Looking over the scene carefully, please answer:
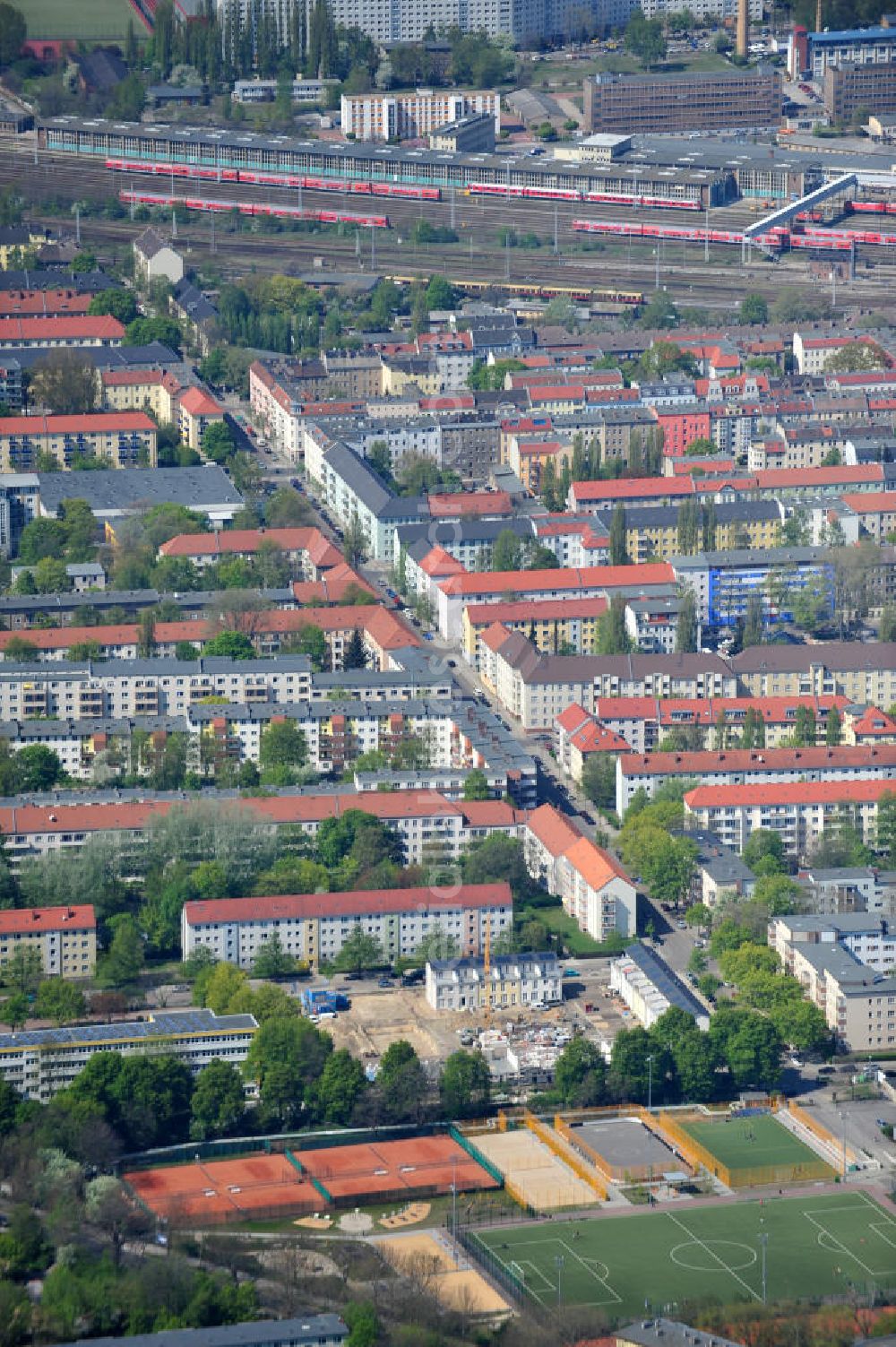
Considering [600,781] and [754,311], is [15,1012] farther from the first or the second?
[754,311]

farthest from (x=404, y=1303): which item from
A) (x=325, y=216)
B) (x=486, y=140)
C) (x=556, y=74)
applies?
(x=556, y=74)

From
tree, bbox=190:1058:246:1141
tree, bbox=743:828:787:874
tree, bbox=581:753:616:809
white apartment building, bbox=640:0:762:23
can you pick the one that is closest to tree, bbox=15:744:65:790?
tree, bbox=581:753:616:809

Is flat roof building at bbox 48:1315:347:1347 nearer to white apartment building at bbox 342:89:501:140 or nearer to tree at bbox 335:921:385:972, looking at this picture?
tree at bbox 335:921:385:972

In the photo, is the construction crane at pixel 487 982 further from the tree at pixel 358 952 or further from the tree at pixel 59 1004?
the tree at pixel 59 1004

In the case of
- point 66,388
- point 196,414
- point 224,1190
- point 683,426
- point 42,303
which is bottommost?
point 224,1190

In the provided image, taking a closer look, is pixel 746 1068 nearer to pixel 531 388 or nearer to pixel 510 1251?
pixel 510 1251

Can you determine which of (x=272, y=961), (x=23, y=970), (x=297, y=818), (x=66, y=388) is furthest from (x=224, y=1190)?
(x=66, y=388)
